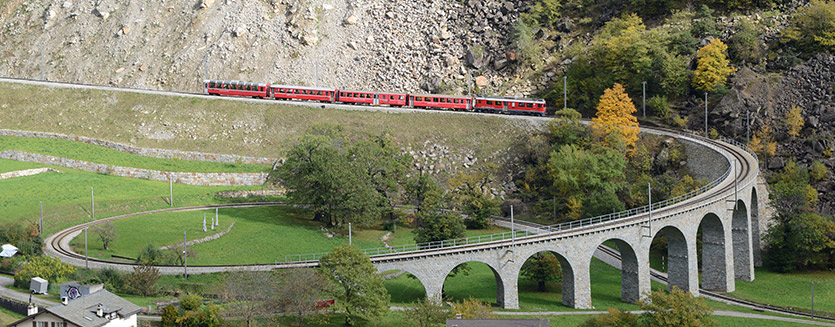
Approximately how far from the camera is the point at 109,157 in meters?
126

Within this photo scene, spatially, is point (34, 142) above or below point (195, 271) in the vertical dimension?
above

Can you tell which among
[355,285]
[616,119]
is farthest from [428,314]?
[616,119]

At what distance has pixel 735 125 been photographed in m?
120

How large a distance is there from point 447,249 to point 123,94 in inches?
3088

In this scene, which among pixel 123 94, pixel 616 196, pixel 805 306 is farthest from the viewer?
pixel 123 94

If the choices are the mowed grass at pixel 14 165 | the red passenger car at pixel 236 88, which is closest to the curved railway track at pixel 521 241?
the mowed grass at pixel 14 165

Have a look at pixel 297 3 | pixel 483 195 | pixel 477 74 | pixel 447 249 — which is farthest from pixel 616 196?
pixel 297 3

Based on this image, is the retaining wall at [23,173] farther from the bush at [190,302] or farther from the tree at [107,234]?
the bush at [190,302]

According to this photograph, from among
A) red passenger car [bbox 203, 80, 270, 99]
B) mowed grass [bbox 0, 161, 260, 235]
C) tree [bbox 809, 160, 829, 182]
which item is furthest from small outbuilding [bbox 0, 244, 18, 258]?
tree [bbox 809, 160, 829, 182]

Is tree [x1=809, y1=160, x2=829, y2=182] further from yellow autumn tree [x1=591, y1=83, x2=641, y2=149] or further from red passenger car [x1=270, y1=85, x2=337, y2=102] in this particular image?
red passenger car [x1=270, y1=85, x2=337, y2=102]

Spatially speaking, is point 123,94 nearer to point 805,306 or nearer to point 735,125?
point 735,125

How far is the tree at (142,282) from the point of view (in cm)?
7712

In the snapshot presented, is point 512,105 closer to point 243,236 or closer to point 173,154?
point 173,154

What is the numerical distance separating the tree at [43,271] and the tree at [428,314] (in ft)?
93.7
